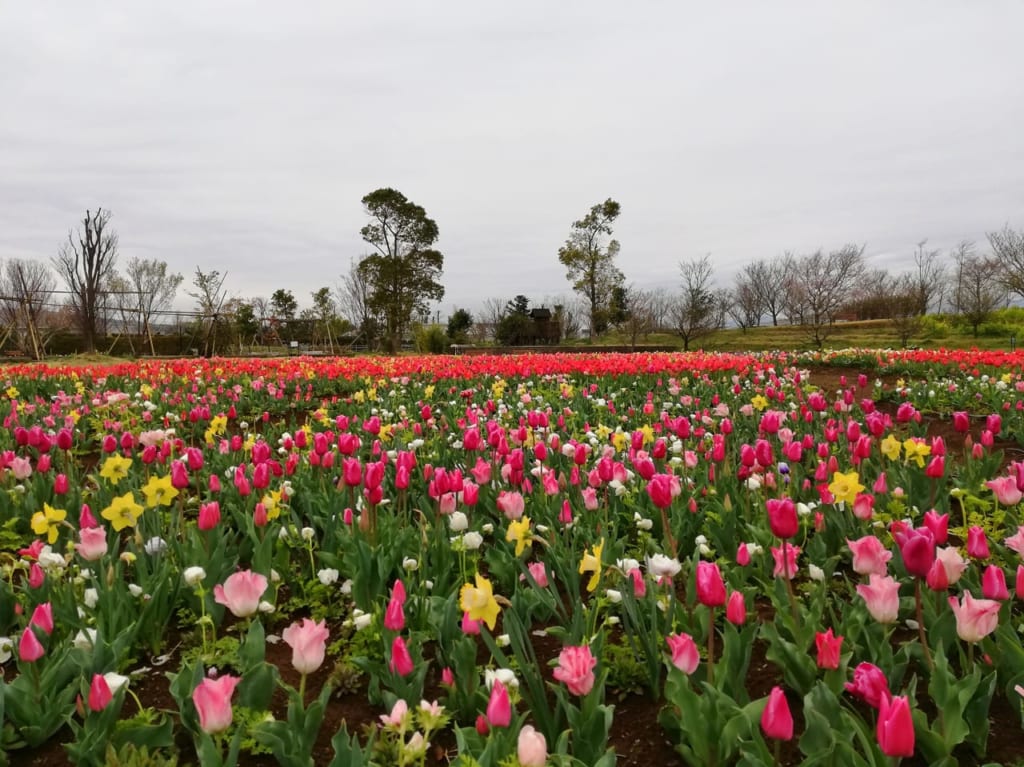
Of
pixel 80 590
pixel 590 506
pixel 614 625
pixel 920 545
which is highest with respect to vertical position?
pixel 920 545

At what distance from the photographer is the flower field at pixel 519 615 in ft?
4.84

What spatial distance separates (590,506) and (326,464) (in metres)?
1.58

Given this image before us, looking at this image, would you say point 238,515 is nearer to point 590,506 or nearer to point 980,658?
point 590,506

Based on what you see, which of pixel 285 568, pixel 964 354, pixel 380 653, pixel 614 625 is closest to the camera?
pixel 380 653

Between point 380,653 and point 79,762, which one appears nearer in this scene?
point 79,762

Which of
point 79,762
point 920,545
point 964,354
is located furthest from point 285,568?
point 964,354

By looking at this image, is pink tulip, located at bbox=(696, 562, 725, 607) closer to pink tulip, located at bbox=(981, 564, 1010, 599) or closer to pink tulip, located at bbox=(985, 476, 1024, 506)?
pink tulip, located at bbox=(981, 564, 1010, 599)

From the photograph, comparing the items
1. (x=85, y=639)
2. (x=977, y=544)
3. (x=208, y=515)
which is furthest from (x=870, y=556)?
(x=85, y=639)

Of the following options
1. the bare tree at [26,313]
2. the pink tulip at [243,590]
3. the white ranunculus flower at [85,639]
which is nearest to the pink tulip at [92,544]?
Result: the white ranunculus flower at [85,639]

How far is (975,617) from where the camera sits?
59.7 inches

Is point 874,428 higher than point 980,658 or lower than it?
higher

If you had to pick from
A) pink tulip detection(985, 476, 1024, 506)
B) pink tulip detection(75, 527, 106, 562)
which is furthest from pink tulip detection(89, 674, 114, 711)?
pink tulip detection(985, 476, 1024, 506)

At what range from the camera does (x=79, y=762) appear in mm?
1495

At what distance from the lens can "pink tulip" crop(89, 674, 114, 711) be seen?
1.45 m
